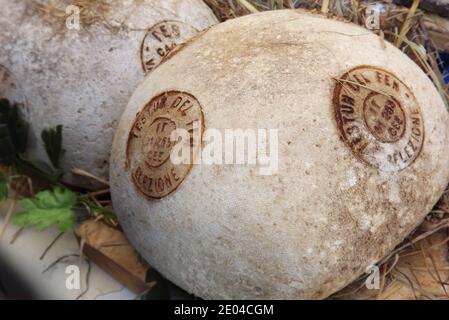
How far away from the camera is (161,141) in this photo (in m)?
1.24

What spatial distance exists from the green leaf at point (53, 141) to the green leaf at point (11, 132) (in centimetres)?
8

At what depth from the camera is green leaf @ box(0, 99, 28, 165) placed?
1.62m

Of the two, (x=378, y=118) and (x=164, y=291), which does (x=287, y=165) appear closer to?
(x=378, y=118)

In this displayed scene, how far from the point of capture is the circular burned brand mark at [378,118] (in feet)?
3.82

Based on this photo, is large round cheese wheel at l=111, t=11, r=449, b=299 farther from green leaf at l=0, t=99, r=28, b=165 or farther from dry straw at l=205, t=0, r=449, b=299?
green leaf at l=0, t=99, r=28, b=165

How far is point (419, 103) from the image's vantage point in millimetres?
1278

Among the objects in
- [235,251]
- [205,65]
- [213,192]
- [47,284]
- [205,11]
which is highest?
[205,11]

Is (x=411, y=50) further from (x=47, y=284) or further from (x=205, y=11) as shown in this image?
(x=47, y=284)

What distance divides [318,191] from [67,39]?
826mm

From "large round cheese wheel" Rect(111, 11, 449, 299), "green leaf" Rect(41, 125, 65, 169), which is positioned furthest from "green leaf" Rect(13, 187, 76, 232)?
"large round cheese wheel" Rect(111, 11, 449, 299)

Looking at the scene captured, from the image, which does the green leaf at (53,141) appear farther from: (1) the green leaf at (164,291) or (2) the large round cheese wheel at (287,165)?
(1) the green leaf at (164,291)

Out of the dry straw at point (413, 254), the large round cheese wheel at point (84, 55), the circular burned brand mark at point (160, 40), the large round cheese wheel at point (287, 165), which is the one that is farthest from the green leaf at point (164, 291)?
the circular burned brand mark at point (160, 40)

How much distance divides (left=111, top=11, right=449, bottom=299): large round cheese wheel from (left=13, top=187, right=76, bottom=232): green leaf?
27cm
